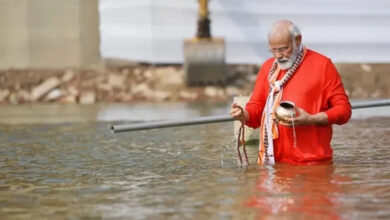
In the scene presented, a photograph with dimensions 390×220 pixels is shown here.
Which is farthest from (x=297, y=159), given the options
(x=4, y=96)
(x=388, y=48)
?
(x=388, y=48)

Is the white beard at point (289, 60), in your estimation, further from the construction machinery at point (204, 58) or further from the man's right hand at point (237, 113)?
the construction machinery at point (204, 58)

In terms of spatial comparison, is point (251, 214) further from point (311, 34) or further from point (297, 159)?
point (311, 34)

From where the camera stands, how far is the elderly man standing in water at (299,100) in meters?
8.02

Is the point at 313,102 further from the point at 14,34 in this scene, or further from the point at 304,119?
the point at 14,34

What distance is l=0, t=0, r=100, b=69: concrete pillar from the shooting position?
1931 cm

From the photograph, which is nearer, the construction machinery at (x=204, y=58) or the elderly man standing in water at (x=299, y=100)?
the elderly man standing in water at (x=299, y=100)

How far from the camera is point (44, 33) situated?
19.4m

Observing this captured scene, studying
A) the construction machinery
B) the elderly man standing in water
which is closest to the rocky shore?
the construction machinery

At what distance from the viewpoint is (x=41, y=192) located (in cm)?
742

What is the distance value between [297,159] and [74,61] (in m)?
11.5

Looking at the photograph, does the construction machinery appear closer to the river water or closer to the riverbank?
the riverbank

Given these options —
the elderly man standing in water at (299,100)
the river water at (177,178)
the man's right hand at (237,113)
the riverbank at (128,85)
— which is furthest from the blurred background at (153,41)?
the man's right hand at (237,113)

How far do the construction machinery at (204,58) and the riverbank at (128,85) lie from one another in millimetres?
155

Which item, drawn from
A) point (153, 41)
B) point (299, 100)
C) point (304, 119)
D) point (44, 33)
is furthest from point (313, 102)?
point (44, 33)
